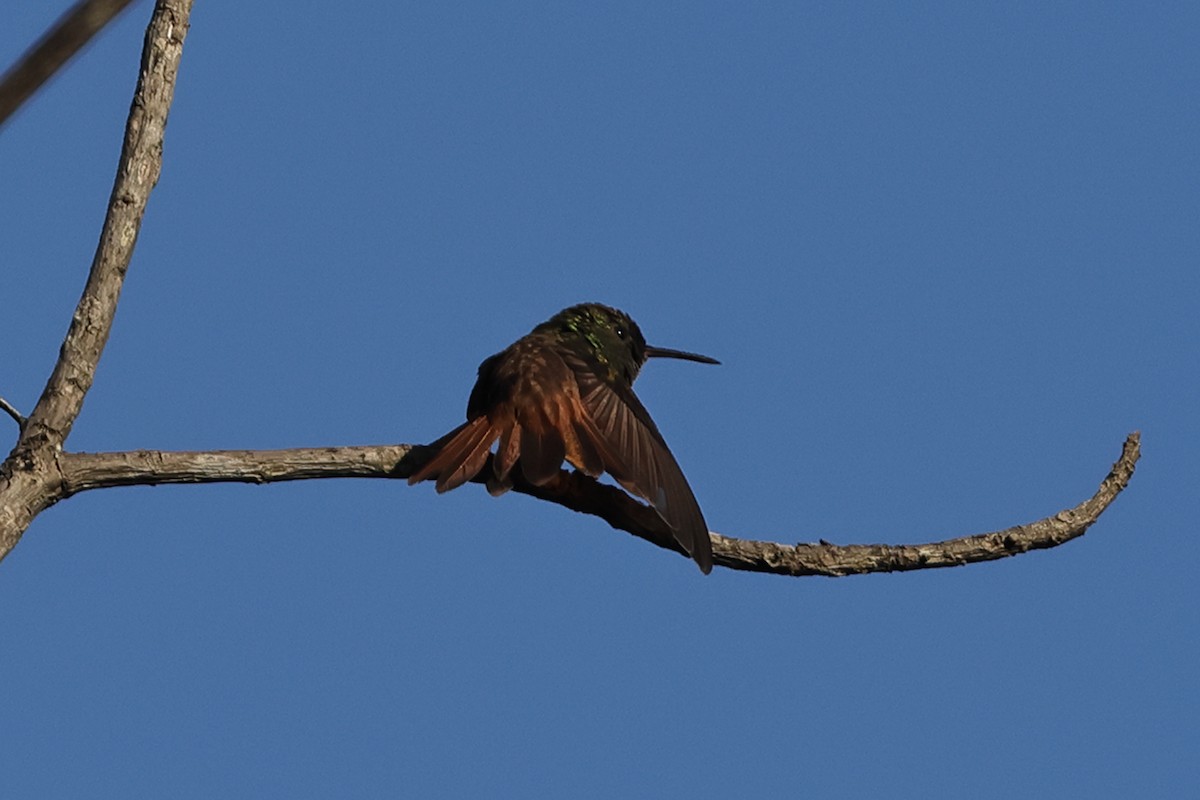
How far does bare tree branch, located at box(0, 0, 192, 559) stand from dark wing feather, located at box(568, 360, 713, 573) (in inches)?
78.6

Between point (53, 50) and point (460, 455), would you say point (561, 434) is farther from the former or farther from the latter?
point (53, 50)

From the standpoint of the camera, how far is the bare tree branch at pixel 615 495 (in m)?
4.20

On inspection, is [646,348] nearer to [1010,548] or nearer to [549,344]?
[549,344]

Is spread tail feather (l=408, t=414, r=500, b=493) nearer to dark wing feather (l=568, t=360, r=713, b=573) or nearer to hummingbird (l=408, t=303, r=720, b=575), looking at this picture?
hummingbird (l=408, t=303, r=720, b=575)

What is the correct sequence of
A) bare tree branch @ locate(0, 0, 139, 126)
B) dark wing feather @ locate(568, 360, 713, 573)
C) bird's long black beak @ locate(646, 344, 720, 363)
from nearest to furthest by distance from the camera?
bare tree branch @ locate(0, 0, 139, 126) < dark wing feather @ locate(568, 360, 713, 573) < bird's long black beak @ locate(646, 344, 720, 363)

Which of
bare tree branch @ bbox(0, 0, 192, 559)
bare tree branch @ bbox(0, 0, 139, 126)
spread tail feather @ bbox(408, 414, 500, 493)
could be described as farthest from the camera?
spread tail feather @ bbox(408, 414, 500, 493)

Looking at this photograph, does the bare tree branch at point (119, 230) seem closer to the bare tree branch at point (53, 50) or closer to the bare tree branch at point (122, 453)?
the bare tree branch at point (122, 453)

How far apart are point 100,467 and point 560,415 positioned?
2.08m

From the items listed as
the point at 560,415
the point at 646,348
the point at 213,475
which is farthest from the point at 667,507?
the point at 646,348

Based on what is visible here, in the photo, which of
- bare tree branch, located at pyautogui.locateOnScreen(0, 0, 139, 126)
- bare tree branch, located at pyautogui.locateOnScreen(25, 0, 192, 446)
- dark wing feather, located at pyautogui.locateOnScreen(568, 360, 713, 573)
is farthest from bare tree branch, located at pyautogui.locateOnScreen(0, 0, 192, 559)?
bare tree branch, located at pyautogui.locateOnScreen(0, 0, 139, 126)

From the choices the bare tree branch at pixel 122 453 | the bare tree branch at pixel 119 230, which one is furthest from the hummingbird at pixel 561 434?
the bare tree branch at pixel 119 230

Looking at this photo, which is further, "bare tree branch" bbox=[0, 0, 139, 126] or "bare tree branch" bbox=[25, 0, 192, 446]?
"bare tree branch" bbox=[25, 0, 192, 446]

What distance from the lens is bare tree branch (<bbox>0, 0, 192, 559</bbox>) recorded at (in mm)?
4152

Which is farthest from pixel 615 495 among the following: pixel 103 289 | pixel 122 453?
pixel 103 289
